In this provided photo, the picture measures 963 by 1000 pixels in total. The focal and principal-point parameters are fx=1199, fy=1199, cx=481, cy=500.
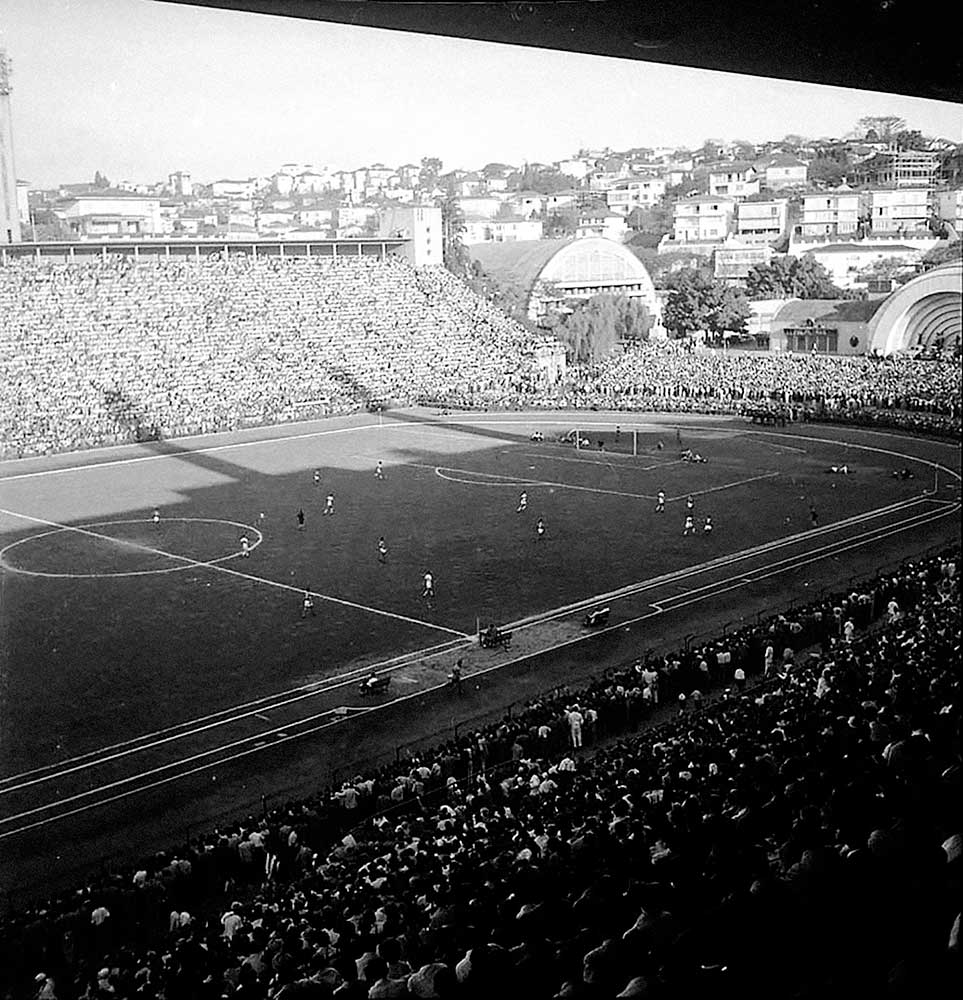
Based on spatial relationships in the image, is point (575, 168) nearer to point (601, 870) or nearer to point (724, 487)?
point (724, 487)

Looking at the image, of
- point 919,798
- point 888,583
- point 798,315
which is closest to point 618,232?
point 798,315

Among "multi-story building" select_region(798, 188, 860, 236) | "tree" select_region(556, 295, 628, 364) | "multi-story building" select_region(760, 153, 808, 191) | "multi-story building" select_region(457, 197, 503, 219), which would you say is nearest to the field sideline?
"tree" select_region(556, 295, 628, 364)

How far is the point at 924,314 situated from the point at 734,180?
1962 centimetres

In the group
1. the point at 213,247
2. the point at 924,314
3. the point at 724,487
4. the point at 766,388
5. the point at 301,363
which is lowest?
the point at 724,487

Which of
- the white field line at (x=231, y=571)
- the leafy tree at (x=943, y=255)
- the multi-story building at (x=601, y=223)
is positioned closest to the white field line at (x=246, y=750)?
the white field line at (x=231, y=571)

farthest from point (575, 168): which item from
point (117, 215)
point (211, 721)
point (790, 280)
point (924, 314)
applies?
A: point (211, 721)

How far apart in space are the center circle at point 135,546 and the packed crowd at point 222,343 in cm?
737

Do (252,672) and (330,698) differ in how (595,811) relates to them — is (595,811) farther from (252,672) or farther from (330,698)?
(252,672)

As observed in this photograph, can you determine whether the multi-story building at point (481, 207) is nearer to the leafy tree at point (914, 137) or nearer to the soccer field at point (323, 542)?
the soccer field at point (323, 542)

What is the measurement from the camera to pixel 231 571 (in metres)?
16.0

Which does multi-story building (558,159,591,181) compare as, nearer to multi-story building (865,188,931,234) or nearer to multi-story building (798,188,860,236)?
multi-story building (798,188,860,236)

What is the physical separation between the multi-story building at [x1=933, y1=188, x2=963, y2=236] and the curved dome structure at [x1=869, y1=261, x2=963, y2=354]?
4.22m

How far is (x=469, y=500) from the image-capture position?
2095 centimetres

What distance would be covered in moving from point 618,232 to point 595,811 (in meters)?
50.0
